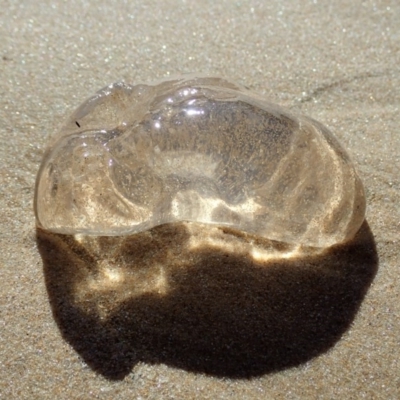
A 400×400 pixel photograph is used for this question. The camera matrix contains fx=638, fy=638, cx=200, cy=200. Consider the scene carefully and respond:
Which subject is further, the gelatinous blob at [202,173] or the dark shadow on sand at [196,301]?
the gelatinous blob at [202,173]

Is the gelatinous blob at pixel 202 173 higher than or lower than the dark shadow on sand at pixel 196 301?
higher

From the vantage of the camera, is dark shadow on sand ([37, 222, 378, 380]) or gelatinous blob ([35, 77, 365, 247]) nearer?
dark shadow on sand ([37, 222, 378, 380])

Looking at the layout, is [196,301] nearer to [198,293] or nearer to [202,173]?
→ [198,293]

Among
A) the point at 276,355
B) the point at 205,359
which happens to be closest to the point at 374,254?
the point at 276,355

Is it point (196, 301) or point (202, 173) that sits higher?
point (202, 173)

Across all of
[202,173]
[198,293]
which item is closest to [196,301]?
[198,293]
